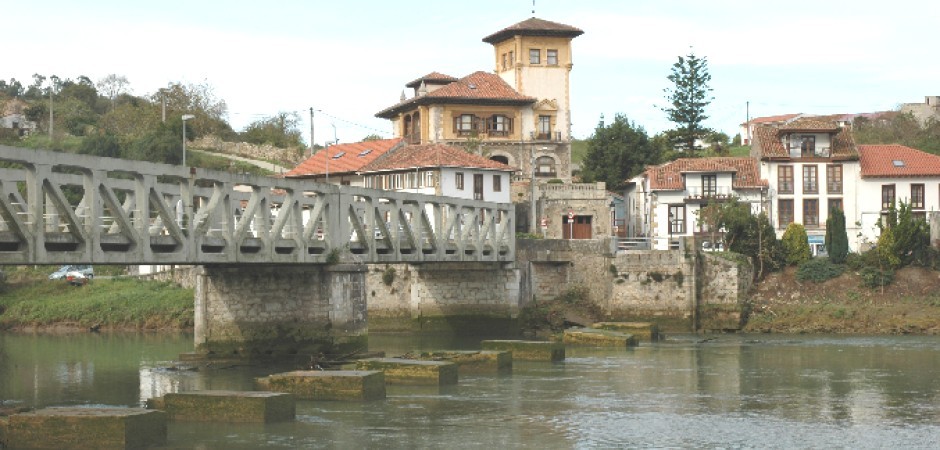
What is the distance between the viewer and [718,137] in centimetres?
10944

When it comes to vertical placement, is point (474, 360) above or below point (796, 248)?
below

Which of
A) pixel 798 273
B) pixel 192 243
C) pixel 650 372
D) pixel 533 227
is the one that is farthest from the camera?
pixel 533 227

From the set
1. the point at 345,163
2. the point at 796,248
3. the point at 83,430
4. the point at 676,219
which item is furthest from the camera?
the point at 345,163

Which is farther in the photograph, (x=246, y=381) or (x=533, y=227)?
(x=533, y=227)

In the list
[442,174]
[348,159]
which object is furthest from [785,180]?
[348,159]

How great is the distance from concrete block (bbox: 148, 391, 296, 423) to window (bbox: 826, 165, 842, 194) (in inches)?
2158

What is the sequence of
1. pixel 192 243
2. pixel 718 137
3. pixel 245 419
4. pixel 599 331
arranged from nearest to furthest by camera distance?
pixel 245 419 → pixel 192 243 → pixel 599 331 → pixel 718 137

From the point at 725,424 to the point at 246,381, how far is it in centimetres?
1521

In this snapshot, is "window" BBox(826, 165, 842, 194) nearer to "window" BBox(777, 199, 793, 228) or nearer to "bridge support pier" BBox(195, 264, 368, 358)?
"window" BBox(777, 199, 793, 228)

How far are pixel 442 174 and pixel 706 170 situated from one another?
51.6 feet

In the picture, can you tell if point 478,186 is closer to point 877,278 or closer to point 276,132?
point 877,278

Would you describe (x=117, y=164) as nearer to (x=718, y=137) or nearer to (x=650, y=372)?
(x=650, y=372)

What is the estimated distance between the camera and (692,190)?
80688mm

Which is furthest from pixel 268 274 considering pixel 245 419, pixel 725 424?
pixel 725 424
